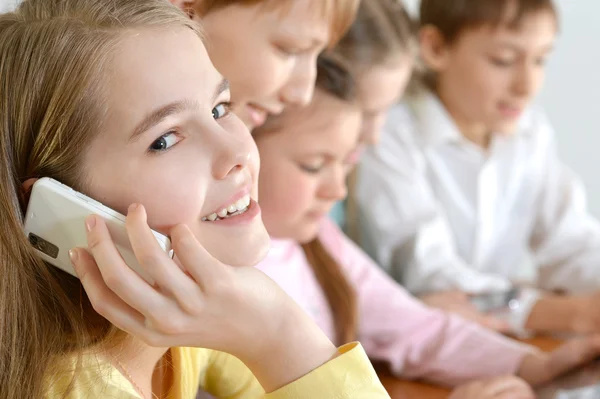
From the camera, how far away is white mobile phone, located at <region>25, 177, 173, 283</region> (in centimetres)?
65

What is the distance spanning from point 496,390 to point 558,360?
0.14 meters

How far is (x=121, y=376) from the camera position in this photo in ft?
2.42

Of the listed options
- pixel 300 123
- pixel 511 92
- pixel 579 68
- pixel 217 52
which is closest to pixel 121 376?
pixel 217 52

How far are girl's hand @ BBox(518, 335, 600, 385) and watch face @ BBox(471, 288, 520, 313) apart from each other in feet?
0.90

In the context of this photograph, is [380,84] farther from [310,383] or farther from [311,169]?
[310,383]

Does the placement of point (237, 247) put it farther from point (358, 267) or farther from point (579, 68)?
point (579, 68)

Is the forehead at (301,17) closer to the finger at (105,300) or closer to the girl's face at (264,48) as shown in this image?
the girl's face at (264,48)

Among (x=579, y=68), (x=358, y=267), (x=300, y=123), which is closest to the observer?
(x=300, y=123)

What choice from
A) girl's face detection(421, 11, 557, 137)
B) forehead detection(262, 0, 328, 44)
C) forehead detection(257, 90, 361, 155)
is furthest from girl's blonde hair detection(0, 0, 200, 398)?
girl's face detection(421, 11, 557, 137)

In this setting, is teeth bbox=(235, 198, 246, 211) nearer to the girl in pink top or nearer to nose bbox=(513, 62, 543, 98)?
the girl in pink top

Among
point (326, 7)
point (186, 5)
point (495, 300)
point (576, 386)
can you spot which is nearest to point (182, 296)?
point (186, 5)

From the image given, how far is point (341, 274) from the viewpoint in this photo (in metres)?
1.27

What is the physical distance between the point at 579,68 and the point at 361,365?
78.0 inches

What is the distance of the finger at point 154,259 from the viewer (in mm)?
625
